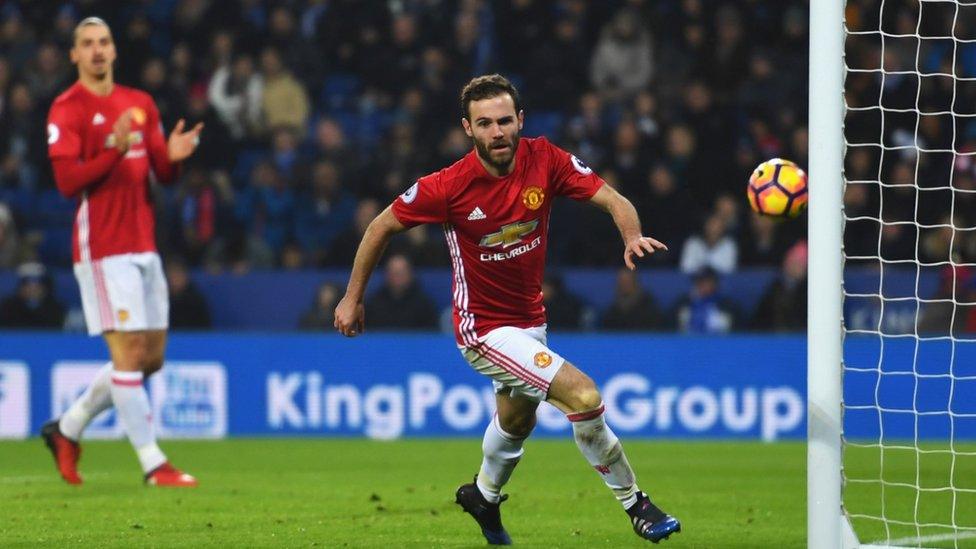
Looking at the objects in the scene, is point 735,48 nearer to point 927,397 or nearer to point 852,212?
point 852,212

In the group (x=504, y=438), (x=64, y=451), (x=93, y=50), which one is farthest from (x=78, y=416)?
(x=504, y=438)

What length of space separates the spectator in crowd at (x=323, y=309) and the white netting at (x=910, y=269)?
14.3 ft

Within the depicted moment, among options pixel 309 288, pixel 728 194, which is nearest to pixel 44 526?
pixel 309 288

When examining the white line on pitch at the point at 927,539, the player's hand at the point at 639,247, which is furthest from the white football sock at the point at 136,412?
the white line on pitch at the point at 927,539

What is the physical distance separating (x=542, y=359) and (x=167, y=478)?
10.8 feet

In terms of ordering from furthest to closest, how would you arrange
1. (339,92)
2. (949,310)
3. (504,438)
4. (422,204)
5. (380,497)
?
(339,92), (949,310), (380,497), (504,438), (422,204)

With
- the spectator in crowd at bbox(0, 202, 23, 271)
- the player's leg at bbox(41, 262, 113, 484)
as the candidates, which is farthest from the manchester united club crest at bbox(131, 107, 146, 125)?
the spectator in crowd at bbox(0, 202, 23, 271)

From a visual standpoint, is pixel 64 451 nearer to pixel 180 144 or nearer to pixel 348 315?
pixel 180 144

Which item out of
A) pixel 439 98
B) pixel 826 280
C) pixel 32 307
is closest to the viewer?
pixel 826 280

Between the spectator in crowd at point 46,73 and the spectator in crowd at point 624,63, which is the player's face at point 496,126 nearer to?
the spectator in crowd at point 624,63

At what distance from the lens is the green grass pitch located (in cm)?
650

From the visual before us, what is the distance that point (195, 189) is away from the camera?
14.7 meters

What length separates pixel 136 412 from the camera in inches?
329

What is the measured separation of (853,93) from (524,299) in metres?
8.98
